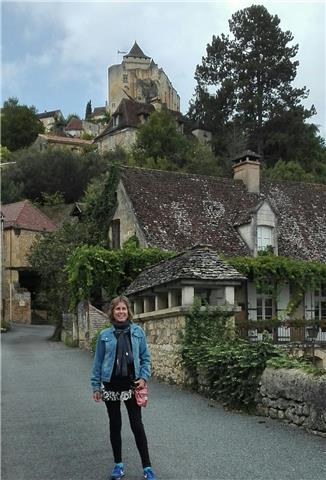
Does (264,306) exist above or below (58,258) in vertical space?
below

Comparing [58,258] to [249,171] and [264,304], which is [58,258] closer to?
[264,304]

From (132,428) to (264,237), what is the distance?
2205cm

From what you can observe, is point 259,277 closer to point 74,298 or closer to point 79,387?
point 74,298

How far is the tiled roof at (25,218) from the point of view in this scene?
48.4 meters

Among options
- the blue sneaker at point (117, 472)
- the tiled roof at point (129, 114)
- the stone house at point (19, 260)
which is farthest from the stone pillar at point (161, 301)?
the tiled roof at point (129, 114)

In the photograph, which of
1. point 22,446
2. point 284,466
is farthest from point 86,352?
point 284,466

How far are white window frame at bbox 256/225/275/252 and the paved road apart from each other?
1501 cm

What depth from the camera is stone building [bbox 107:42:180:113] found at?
376ft

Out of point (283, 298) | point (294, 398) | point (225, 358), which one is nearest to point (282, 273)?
point (283, 298)

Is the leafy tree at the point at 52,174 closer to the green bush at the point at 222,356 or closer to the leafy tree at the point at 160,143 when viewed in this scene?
the leafy tree at the point at 160,143

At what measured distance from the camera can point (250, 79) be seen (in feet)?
198

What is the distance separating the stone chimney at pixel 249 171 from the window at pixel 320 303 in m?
6.57

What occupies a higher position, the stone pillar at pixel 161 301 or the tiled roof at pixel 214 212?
the tiled roof at pixel 214 212

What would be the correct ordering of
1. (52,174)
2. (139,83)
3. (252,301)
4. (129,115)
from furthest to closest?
(139,83)
(129,115)
(52,174)
(252,301)
